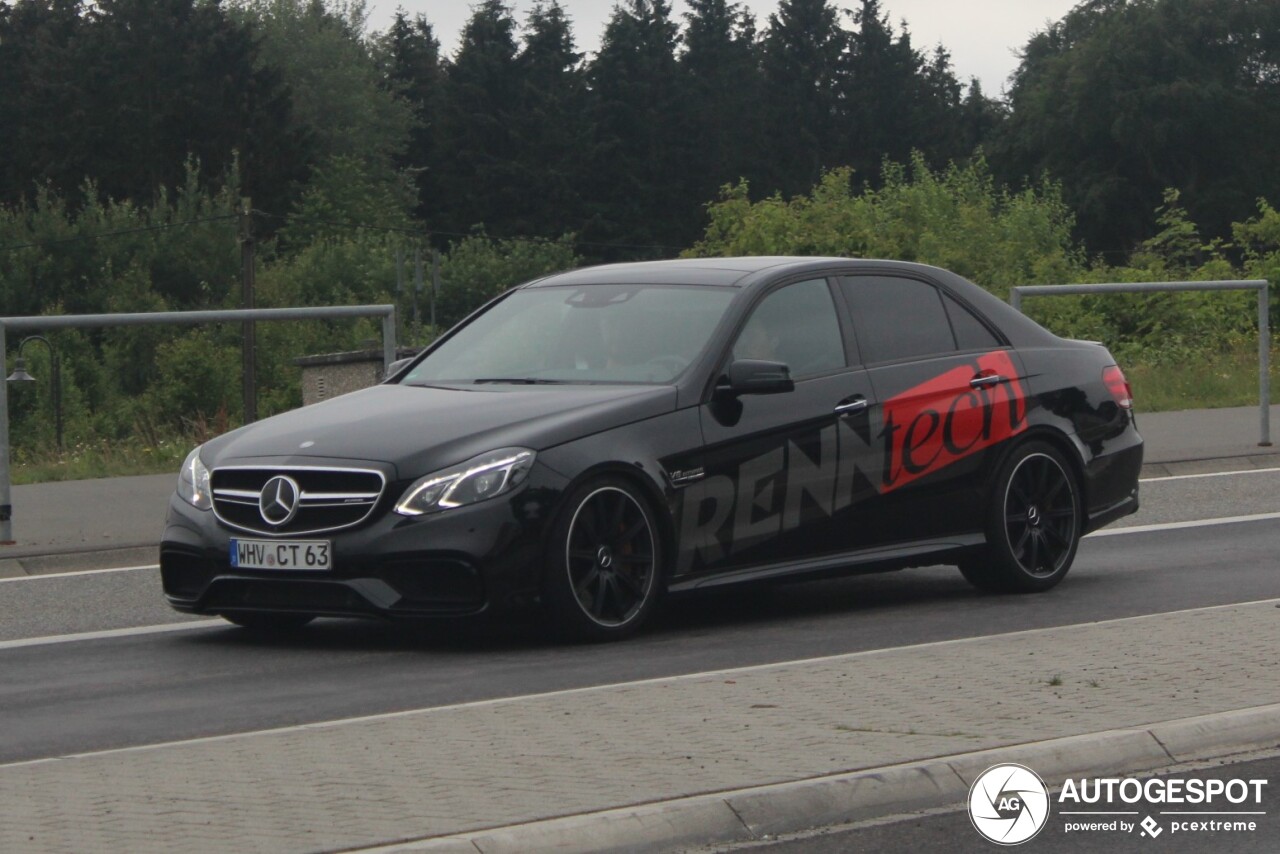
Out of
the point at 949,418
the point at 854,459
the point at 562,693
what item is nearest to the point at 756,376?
the point at 854,459

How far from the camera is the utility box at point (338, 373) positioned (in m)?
15.2

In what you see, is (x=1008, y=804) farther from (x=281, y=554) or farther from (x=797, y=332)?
(x=797, y=332)

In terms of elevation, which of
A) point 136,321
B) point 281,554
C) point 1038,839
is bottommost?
point 1038,839

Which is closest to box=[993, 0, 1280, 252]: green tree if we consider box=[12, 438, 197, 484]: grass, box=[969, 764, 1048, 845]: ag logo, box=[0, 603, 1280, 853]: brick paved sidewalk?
box=[12, 438, 197, 484]: grass

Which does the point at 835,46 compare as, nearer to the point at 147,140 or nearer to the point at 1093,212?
the point at 1093,212

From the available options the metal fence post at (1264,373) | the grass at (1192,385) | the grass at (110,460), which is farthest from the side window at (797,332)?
the grass at (1192,385)

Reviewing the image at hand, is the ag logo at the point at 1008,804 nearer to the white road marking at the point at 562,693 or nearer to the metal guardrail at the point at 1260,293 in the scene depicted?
the white road marking at the point at 562,693

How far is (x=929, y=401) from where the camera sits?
9.93m

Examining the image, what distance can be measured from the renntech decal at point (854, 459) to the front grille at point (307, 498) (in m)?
1.32

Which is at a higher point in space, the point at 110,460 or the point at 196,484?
the point at 196,484

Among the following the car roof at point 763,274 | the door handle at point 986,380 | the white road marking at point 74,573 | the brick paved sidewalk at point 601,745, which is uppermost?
the car roof at point 763,274

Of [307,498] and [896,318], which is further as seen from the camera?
[896,318]

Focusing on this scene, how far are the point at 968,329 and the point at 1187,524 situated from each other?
383cm

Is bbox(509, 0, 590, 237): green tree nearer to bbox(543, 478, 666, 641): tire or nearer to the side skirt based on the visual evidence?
the side skirt
